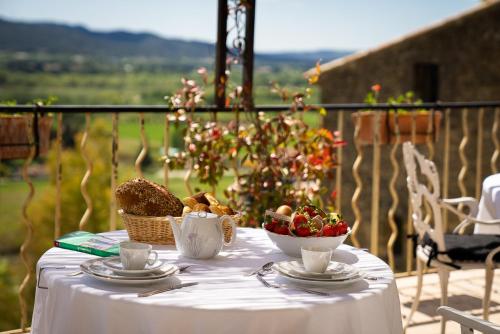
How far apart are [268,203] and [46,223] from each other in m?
23.9

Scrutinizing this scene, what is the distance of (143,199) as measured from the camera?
6.60 feet

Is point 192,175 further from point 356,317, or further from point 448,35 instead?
point 448,35

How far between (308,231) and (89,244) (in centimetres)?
56

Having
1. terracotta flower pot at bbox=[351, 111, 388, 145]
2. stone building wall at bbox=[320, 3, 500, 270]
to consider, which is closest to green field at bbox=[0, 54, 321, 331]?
stone building wall at bbox=[320, 3, 500, 270]

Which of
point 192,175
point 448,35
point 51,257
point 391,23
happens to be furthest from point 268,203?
point 391,23

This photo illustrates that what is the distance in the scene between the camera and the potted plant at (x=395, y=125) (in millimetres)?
4281

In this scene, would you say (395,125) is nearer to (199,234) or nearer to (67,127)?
(199,234)

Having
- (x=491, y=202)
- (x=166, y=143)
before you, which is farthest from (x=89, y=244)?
(x=491, y=202)

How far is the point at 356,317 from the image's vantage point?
61.1 inches

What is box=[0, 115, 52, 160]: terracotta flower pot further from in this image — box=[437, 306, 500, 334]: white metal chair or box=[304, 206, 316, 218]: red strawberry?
box=[437, 306, 500, 334]: white metal chair

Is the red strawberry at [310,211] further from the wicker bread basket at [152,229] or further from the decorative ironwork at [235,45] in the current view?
the decorative ironwork at [235,45]

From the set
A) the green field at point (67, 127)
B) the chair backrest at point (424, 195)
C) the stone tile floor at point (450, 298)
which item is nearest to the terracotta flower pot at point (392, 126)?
the stone tile floor at point (450, 298)

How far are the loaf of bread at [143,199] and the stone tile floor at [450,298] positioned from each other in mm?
1752

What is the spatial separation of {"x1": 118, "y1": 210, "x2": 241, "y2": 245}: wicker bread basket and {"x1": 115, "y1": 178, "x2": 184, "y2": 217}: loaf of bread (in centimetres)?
3
